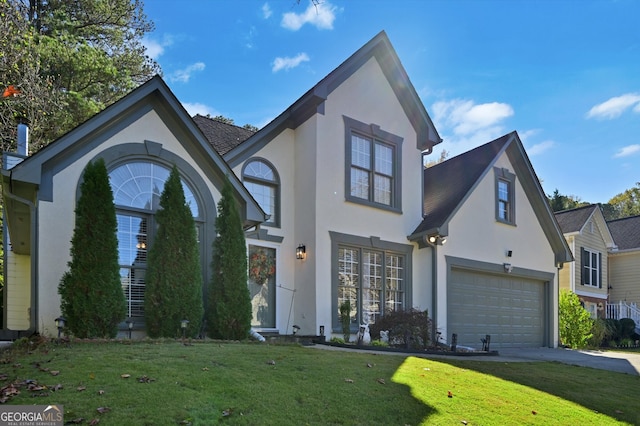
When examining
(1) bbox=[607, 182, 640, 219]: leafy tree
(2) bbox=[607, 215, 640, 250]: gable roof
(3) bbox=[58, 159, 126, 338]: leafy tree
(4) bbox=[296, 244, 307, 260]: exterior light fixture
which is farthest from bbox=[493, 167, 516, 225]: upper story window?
(1) bbox=[607, 182, 640, 219]: leafy tree

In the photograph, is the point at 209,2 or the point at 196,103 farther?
the point at 196,103

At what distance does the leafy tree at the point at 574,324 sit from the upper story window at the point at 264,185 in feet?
38.6

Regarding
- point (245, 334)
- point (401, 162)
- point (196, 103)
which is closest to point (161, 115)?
point (245, 334)

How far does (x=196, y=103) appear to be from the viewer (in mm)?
26047

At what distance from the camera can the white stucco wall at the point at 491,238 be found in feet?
48.5

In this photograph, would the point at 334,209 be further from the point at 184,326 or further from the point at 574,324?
the point at 574,324

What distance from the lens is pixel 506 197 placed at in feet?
55.8

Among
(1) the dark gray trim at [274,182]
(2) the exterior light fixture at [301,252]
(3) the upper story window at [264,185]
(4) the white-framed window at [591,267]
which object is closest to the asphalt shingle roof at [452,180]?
(2) the exterior light fixture at [301,252]

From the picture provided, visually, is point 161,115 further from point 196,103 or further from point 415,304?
point 196,103

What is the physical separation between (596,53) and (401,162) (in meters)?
6.35

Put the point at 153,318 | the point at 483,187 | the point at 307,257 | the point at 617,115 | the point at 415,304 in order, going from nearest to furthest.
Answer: the point at 153,318 → the point at 307,257 → the point at 415,304 → the point at 483,187 → the point at 617,115

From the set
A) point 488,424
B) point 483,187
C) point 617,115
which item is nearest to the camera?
point 488,424

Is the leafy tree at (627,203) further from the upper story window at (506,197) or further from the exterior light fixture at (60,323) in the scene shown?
the exterior light fixture at (60,323)

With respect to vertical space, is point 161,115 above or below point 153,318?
above
